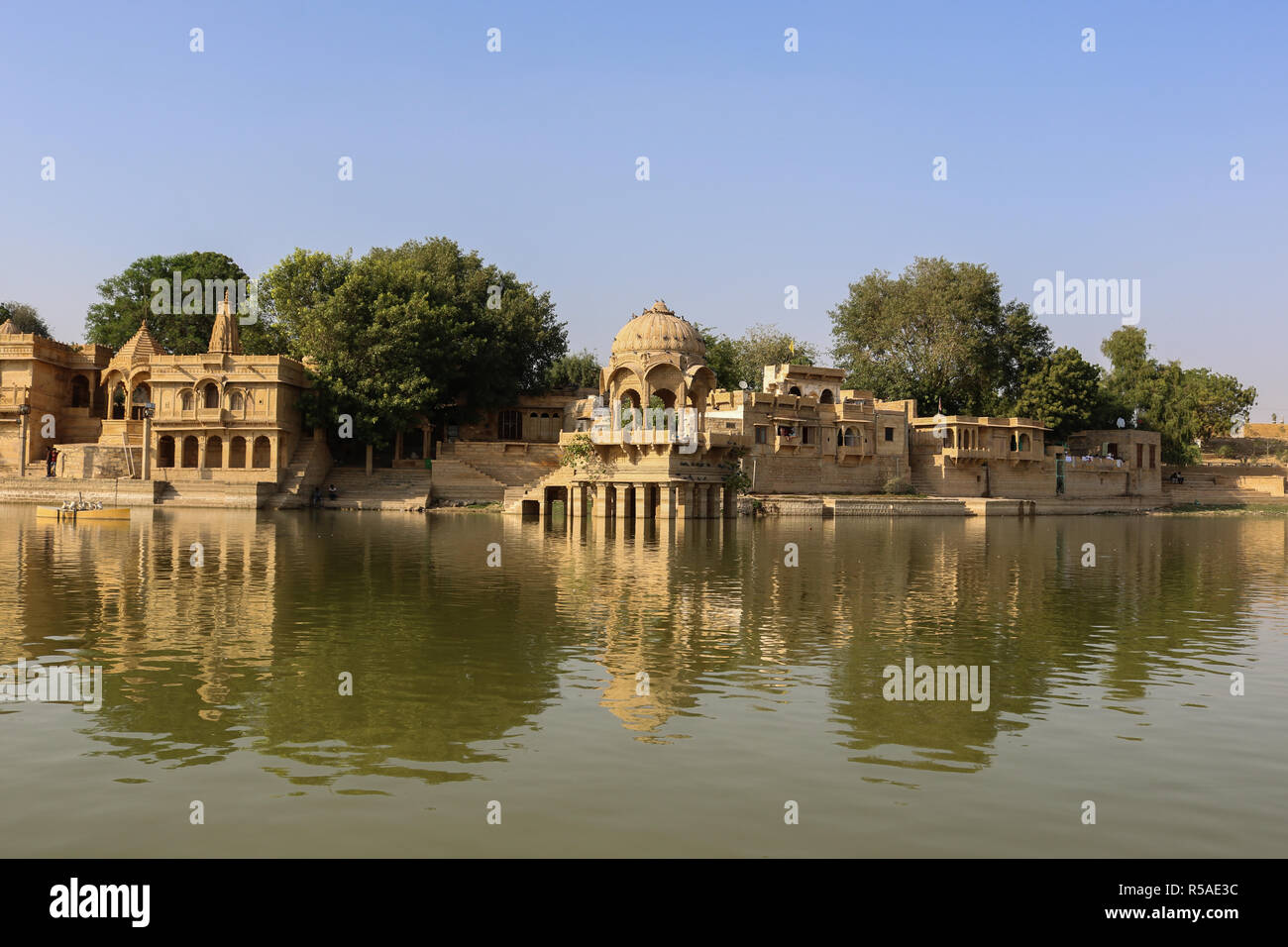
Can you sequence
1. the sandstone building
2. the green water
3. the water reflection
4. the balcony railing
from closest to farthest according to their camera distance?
the green water < the water reflection < the sandstone building < the balcony railing

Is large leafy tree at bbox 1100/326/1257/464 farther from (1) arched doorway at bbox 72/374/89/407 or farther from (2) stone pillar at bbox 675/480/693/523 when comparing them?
(1) arched doorway at bbox 72/374/89/407

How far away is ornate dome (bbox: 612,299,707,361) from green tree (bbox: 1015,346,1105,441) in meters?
27.1

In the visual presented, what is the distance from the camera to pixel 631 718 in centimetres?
949

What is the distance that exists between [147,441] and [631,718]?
4754 centimetres

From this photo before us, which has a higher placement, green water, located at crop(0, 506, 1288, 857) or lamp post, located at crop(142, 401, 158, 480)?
lamp post, located at crop(142, 401, 158, 480)

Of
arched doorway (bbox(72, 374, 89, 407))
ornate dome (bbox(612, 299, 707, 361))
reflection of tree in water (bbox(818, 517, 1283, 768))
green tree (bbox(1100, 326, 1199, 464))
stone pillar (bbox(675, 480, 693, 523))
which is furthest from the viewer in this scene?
green tree (bbox(1100, 326, 1199, 464))

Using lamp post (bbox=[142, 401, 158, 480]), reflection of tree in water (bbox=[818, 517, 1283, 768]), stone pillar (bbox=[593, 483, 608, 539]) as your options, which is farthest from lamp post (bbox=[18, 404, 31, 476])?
reflection of tree in water (bbox=[818, 517, 1283, 768])

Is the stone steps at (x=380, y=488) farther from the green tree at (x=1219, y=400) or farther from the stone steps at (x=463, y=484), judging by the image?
the green tree at (x=1219, y=400)

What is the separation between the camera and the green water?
6.82 meters
